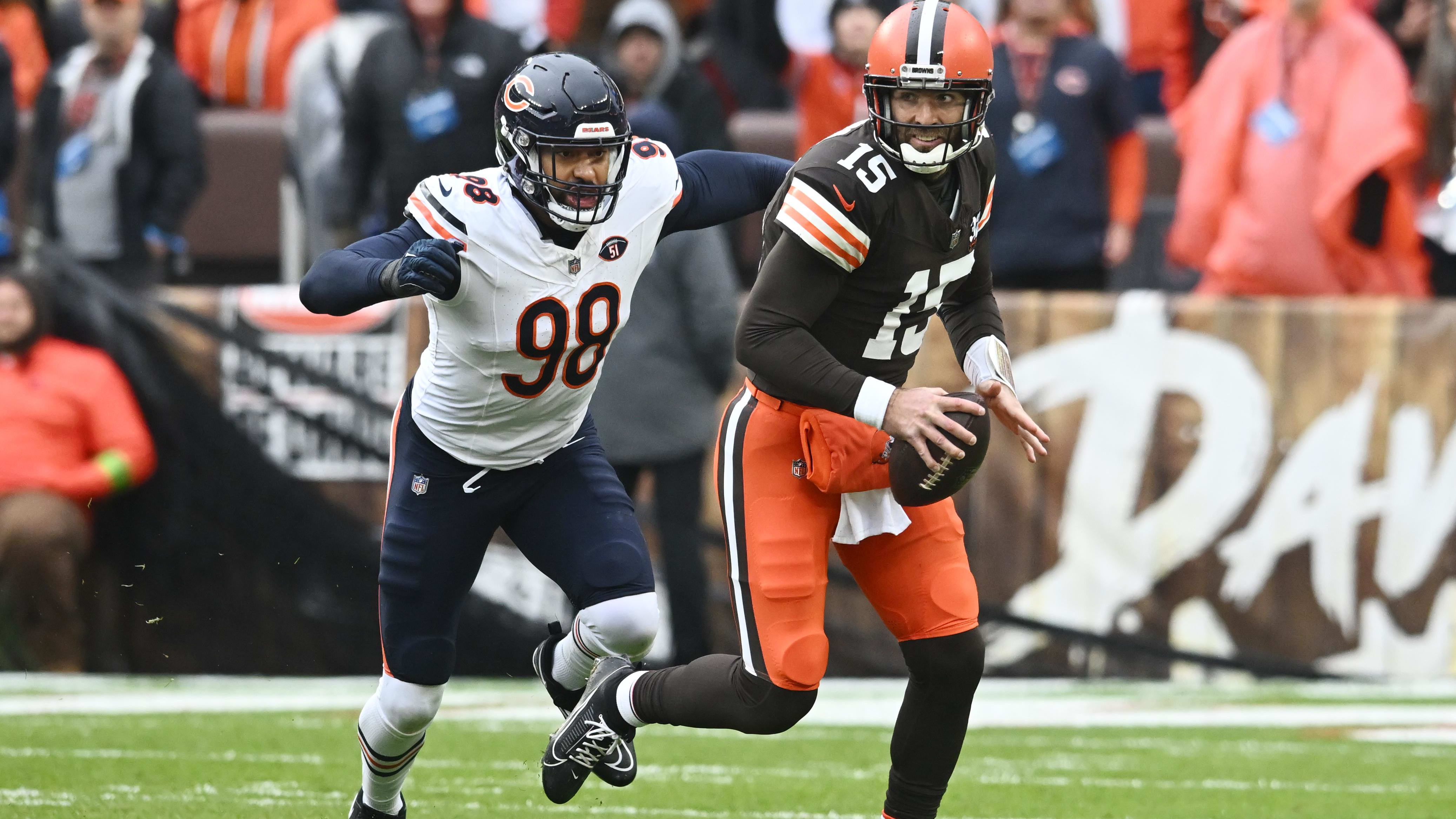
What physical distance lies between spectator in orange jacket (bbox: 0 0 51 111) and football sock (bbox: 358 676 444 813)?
5924 millimetres

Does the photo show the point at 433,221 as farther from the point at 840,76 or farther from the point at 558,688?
the point at 840,76

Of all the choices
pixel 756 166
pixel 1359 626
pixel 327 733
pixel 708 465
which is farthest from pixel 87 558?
pixel 1359 626

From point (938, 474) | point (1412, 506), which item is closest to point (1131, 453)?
point (1412, 506)

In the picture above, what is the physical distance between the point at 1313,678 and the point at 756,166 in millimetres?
3732

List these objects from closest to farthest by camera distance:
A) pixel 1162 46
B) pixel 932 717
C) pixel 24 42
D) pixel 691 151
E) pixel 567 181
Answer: pixel 932 717, pixel 567 181, pixel 691 151, pixel 1162 46, pixel 24 42

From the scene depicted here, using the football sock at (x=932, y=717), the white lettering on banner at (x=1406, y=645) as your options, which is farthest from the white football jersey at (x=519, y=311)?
the white lettering on banner at (x=1406, y=645)

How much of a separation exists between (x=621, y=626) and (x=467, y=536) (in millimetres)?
417

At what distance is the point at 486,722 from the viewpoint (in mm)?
6660

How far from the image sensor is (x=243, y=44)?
943 cm

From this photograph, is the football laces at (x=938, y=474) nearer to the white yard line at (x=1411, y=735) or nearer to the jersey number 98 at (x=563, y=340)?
the jersey number 98 at (x=563, y=340)

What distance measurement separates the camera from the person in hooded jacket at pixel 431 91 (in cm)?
764

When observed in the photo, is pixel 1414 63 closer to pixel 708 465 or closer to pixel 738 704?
pixel 708 465

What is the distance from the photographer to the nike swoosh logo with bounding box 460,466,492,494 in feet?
14.9

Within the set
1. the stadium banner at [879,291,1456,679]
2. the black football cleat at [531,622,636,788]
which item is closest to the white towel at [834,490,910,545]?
the black football cleat at [531,622,636,788]
